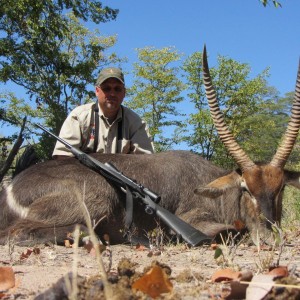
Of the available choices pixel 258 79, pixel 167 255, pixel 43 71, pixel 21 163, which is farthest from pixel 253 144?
pixel 167 255

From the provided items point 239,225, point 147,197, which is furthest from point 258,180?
point 147,197

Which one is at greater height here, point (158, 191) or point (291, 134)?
point (291, 134)

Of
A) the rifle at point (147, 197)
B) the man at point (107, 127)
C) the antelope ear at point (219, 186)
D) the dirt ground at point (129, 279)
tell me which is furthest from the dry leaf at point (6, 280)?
the man at point (107, 127)

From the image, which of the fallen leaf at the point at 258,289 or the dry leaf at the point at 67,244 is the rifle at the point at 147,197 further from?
the fallen leaf at the point at 258,289

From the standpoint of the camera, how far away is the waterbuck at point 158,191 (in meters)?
5.06

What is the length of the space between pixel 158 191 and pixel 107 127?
5.86 ft

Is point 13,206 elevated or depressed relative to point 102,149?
depressed

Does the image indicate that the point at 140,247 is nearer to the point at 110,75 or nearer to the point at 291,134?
the point at 291,134

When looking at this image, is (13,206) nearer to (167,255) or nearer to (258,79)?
(167,255)

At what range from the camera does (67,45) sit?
3462cm

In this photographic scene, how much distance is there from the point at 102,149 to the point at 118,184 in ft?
5.26

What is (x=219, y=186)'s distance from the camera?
5.34m

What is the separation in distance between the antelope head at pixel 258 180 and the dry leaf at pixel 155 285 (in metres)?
3.15

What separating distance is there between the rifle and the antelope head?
59 centimetres
